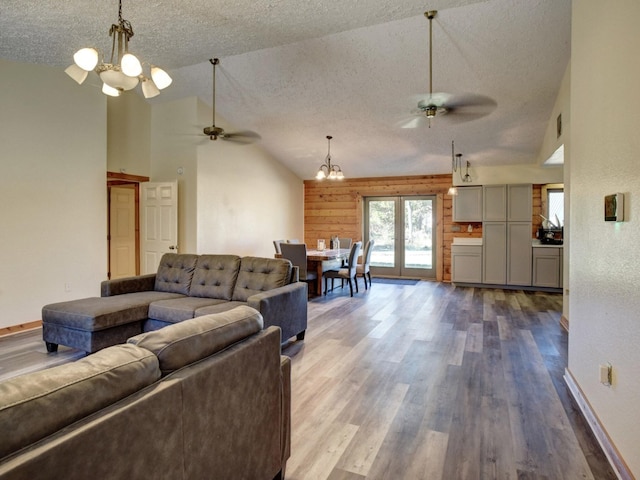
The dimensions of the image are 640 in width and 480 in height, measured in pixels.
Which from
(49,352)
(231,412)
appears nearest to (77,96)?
(49,352)

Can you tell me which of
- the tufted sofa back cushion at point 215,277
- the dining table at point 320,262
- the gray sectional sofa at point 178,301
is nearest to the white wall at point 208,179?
the dining table at point 320,262

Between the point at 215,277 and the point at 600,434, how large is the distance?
3327 millimetres

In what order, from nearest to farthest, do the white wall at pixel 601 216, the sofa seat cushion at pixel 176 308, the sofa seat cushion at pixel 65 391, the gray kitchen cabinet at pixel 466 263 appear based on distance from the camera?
1. the sofa seat cushion at pixel 65 391
2. the white wall at pixel 601 216
3. the sofa seat cushion at pixel 176 308
4. the gray kitchen cabinet at pixel 466 263

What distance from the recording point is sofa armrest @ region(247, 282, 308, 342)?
331 centimetres

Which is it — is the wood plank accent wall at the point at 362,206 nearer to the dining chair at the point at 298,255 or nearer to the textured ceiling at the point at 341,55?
the textured ceiling at the point at 341,55

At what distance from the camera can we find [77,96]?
4855 mm

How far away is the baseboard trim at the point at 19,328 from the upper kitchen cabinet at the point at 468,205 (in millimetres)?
7033

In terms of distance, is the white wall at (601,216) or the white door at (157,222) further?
the white door at (157,222)

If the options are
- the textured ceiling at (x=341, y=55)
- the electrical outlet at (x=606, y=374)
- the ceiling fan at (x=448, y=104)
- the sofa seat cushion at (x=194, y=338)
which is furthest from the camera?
the ceiling fan at (x=448, y=104)

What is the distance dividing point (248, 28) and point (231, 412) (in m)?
3.83

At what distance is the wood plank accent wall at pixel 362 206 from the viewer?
805cm

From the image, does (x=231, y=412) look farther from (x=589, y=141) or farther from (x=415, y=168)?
(x=415, y=168)

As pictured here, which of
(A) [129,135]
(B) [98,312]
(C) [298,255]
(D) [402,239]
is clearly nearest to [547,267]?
(D) [402,239]

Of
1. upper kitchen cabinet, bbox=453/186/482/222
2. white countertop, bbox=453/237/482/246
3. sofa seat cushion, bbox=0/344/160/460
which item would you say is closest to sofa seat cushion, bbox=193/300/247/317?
sofa seat cushion, bbox=0/344/160/460
